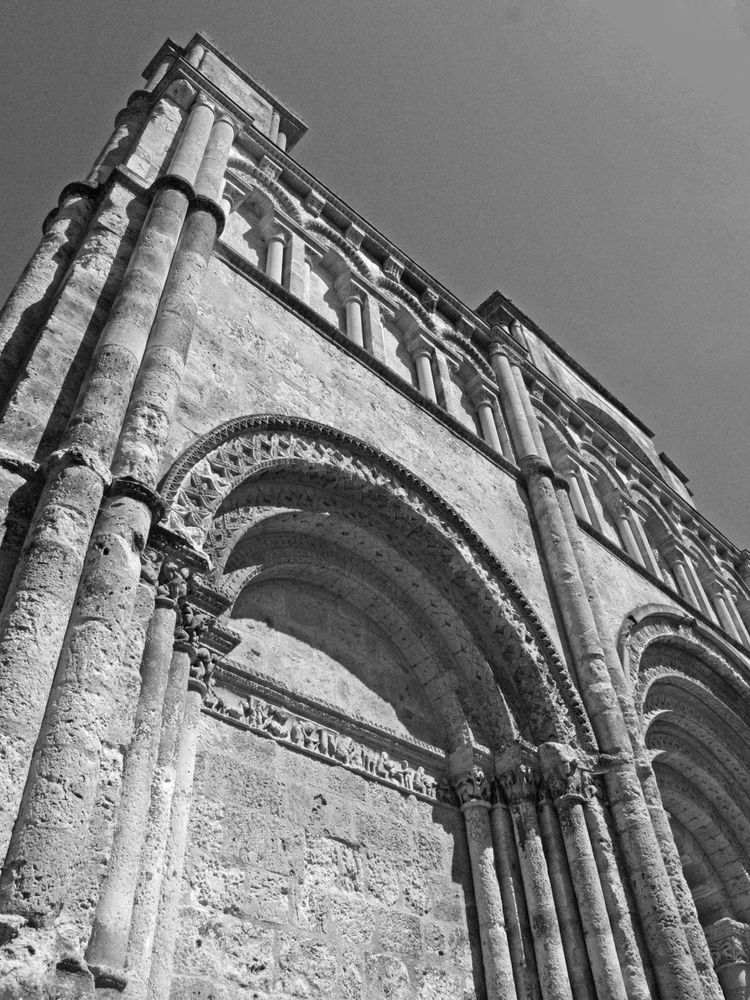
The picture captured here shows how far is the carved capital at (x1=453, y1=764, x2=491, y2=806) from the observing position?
6.25 m

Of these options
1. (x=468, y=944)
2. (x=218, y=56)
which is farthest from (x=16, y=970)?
(x=218, y=56)

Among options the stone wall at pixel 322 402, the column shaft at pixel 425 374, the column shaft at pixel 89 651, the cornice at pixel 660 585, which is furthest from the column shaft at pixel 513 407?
the column shaft at pixel 89 651

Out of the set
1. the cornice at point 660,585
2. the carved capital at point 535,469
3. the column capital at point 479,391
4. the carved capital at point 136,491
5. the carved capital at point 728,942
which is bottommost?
the carved capital at point 728,942

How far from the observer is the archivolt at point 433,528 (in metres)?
5.88

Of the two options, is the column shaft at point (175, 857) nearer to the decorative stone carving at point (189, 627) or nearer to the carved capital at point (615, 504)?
the decorative stone carving at point (189, 627)

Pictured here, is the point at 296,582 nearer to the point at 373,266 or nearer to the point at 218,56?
the point at 373,266

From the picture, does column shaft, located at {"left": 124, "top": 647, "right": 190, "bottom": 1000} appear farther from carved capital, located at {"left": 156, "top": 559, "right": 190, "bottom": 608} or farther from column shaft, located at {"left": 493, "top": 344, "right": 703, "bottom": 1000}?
column shaft, located at {"left": 493, "top": 344, "right": 703, "bottom": 1000}

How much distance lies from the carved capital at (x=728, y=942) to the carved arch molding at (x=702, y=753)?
10mm

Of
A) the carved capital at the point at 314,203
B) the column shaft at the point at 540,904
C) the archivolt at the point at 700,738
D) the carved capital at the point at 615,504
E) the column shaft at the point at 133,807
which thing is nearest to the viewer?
the column shaft at the point at 133,807

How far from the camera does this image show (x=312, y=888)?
4895 mm

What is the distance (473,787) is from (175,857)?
9.74ft

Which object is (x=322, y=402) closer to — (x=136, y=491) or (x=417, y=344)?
(x=136, y=491)

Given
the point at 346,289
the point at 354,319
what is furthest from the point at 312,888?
the point at 346,289

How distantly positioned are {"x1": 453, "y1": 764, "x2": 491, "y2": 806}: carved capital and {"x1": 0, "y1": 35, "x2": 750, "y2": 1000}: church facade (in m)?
0.02
